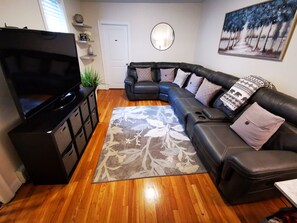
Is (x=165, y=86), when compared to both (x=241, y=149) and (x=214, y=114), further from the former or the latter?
(x=241, y=149)

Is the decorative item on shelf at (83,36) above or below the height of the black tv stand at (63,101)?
above

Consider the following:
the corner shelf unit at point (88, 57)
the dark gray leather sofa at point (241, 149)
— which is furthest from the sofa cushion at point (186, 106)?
the corner shelf unit at point (88, 57)

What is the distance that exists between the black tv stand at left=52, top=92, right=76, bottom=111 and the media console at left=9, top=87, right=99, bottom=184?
6cm

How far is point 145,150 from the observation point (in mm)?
2178

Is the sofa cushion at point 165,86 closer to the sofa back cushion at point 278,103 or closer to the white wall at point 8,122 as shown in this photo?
the sofa back cushion at point 278,103

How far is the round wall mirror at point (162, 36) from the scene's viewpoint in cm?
433

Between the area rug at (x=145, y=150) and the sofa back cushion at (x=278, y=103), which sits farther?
the area rug at (x=145, y=150)

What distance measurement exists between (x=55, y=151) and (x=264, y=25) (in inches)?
123

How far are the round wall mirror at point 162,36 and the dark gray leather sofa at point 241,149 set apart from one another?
2.51 m

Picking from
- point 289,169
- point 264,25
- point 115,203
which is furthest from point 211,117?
point 115,203

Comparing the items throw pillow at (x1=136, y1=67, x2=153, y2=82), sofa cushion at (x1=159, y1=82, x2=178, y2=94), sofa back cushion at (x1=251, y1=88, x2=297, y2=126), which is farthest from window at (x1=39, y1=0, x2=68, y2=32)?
sofa back cushion at (x1=251, y1=88, x2=297, y2=126)

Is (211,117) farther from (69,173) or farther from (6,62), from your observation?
(6,62)

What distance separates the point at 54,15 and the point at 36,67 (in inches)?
72.1

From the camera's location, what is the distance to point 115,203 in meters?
1.46
